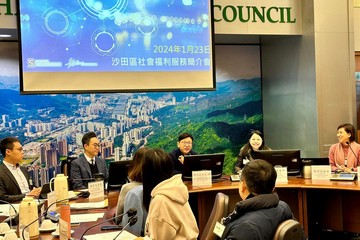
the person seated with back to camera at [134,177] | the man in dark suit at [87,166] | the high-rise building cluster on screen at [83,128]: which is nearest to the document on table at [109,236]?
the person seated with back to camera at [134,177]

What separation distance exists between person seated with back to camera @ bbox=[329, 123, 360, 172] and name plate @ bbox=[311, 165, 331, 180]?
856mm

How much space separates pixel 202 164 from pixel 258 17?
2.81m

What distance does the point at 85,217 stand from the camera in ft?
11.0

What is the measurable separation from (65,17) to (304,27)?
11.2 ft

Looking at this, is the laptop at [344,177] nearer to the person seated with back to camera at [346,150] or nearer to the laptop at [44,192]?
the person seated with back to camera at [346,150]

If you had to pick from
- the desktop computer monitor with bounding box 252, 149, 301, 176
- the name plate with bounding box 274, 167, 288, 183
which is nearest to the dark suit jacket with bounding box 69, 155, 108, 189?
the desktop computer monitor with bounding box 252, 149, 301, 176

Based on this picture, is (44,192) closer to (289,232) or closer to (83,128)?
(83,128)

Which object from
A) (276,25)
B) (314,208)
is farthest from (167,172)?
(276,25)

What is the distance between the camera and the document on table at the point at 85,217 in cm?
323

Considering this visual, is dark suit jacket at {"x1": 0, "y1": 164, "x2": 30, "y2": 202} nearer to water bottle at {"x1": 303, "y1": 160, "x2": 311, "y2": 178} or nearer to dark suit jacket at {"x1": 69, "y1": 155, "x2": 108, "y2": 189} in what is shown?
dark suit jacket at {"x1": 69, "y1": 155, "x2": 108, "y2": 189}

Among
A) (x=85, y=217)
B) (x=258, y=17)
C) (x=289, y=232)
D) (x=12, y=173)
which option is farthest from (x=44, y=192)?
(x=258, y=17)

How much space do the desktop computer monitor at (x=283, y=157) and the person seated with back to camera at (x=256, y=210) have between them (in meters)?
2.44

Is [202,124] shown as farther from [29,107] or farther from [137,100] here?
[29,107]

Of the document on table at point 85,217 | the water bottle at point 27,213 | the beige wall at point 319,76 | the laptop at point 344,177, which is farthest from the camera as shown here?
the beige wall at point 319,76
